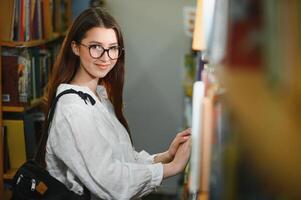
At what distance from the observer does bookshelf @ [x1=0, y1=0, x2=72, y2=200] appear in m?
2.43

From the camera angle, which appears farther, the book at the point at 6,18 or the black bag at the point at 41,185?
the book at the point at 6,18

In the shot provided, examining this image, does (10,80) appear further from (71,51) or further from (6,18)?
(71,51)

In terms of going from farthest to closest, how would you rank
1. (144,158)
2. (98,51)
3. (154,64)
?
(154,64)
(144,158)
(98,51)

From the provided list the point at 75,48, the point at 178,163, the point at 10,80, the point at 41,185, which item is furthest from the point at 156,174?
the point at 10,80

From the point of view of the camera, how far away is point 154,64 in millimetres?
2762

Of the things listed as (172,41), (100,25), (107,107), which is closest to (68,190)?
(107,107)

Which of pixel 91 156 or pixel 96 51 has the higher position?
pixel 96 51

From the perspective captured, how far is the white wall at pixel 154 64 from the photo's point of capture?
2.56 meters

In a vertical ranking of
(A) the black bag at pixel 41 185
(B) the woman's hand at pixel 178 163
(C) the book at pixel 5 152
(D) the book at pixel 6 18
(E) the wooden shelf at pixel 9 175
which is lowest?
(E) the wooden shelf at pixel 9 175

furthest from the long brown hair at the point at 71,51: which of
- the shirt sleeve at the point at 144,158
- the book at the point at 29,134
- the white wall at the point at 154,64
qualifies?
the book at the point at 29,134

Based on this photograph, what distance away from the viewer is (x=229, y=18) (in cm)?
52

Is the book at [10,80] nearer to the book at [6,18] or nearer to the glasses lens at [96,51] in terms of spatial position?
the book at [6,18]

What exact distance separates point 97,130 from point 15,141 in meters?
1.30

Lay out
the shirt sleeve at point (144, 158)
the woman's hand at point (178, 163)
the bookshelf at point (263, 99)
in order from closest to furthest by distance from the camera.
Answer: the bookshelf at point (263, 99), the woman's hand at point (178, 163), the shirt sleeve at point (144, 158)
